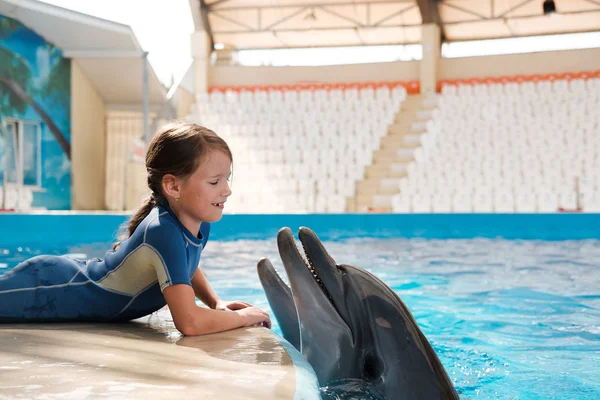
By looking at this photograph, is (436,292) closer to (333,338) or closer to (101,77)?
(333,338)

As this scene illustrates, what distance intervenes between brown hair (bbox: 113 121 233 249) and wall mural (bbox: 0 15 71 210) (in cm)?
1143

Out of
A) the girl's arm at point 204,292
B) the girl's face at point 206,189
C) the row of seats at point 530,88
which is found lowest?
the girl's arm at point 204,292

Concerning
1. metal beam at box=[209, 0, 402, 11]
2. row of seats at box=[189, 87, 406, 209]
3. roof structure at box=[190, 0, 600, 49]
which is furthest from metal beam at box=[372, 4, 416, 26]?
row of seats at box=[189, 87, 406, 209]

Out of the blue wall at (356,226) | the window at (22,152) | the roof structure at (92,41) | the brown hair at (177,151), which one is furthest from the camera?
the window at (22,152)

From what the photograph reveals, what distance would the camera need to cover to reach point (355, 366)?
5.64 ft

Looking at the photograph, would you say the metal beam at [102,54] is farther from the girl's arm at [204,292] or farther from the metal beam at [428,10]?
the girl's arm at [204,292]

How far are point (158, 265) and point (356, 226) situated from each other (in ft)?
29.0

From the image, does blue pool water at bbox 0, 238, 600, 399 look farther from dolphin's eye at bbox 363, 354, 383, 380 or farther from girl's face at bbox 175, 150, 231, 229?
girl's face at bbox 175, 150, 231, 229

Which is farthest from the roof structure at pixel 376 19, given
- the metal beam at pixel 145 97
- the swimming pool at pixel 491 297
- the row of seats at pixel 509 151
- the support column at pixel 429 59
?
the swimming pool at pixel 491 297

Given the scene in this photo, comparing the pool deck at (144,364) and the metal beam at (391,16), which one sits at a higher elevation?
the metal beam at (391,16)

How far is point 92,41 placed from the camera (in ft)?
45.7

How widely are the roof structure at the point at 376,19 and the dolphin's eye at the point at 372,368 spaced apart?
1851cm

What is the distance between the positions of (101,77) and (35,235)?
7.64 metres

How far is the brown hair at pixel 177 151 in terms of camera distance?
75.3 inches
